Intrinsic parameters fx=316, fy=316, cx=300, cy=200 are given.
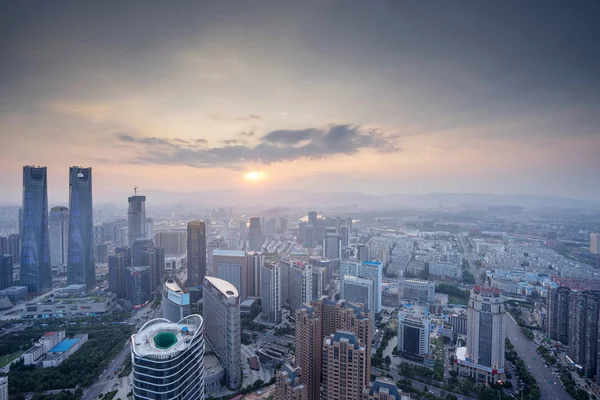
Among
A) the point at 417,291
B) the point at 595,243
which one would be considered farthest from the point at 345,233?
the point at 595,243

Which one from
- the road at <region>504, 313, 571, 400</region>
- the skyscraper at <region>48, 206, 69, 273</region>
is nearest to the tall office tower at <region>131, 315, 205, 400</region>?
the road at <region>504, 313, 571, 400</region>

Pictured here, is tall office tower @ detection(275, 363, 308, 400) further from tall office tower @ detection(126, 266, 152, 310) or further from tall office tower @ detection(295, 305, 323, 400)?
tall office tower @ detection(126, 266, 152, 310)

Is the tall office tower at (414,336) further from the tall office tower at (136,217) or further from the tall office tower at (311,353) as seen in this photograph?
the tall office tower at (136,217)

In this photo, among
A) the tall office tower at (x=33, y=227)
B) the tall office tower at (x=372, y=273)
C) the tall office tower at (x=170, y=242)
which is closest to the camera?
the tall office tower at (x=372, y=273)

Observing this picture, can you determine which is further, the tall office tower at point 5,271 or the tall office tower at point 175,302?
the tall office tower at point 5,271

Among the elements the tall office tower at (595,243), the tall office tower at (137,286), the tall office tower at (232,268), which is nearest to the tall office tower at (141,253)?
the tall office tower at (137,286)

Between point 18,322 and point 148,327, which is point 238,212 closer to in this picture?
point 18,322

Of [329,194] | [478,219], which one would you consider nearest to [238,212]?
[329,194]
